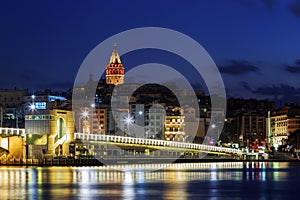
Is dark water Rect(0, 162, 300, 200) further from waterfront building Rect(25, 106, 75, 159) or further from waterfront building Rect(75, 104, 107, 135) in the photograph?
waterfront building Rect(75, 104, 107, 135)

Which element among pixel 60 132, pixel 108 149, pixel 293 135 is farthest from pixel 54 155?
pixel 293 135

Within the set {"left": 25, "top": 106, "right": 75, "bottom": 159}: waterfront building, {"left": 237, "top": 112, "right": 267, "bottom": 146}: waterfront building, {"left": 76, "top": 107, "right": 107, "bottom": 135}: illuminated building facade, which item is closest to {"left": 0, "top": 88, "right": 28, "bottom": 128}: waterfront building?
{"left": 76, "top": 107, "right": 107, "bottom": 135}: illuminated building facade

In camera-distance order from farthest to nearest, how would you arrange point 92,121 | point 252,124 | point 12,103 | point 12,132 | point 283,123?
point 252,124, point 12,103, point 283,123, point 92,121, point 12,132

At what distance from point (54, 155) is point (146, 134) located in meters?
69.5

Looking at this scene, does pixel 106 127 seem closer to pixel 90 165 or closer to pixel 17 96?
pixel 17 96

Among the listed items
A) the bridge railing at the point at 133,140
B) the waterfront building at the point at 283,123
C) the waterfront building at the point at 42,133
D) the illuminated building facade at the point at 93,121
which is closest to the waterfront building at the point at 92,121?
the illuminated building facade at the point at 93,121

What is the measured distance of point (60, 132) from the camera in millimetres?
92812

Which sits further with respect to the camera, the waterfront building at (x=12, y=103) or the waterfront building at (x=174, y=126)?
the waterfront building at (x=12, y=103)

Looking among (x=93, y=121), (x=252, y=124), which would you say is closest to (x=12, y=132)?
(x=93, y=121)

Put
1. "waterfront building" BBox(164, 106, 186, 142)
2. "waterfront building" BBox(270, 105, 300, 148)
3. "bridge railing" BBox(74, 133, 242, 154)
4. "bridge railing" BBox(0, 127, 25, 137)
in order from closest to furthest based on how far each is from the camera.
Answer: "bridge railing" BBox(0, 127, 25, 137)
"bridge railing" BBox(74, 133, 242, 154)
"waterfront building" BBox(164, 106, 186, 142)
"waterfront building" BBox(270, 105, 300, 148)

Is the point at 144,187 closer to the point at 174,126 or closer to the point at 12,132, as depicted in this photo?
the point at 12,132

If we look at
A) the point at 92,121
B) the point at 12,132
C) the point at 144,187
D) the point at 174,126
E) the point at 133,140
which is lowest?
the point at 144,187

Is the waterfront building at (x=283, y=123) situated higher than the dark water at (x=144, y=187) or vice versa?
the waterfront building at (x=283, y=123)

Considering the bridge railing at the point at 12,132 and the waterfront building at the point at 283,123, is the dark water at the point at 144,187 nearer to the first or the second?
the bridge railing at the point at 12,132
